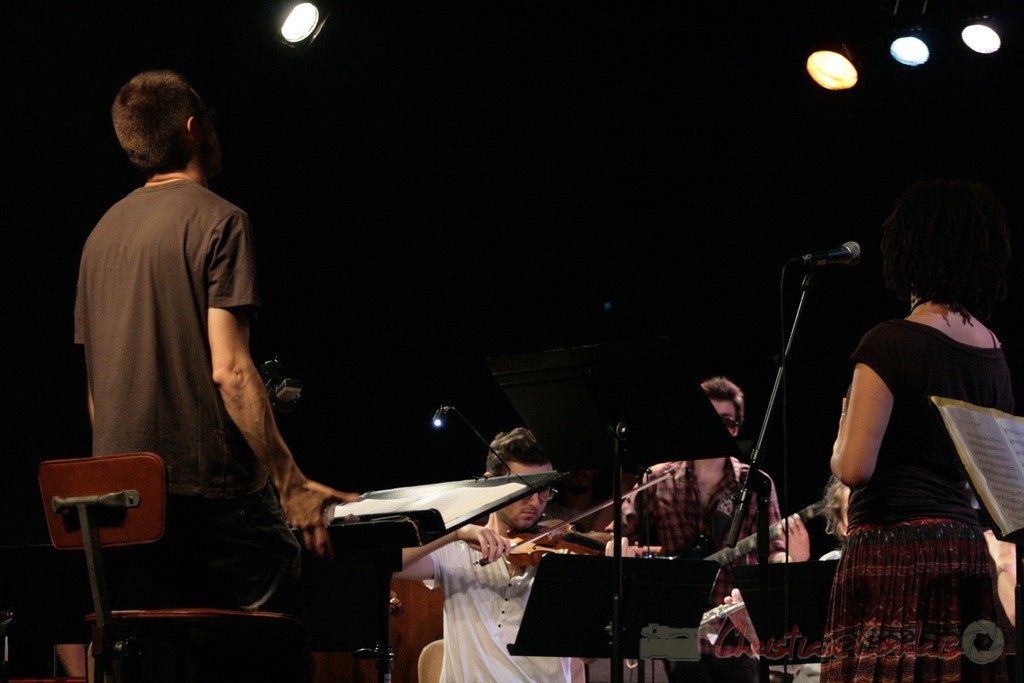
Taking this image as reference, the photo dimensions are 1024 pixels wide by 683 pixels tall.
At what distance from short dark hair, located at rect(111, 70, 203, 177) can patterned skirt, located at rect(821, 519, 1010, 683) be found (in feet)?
6.41

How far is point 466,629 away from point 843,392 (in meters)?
3.93

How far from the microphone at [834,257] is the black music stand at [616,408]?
105cm

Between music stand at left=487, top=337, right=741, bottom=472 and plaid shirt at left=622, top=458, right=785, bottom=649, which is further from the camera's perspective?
plaid shirt at left=622, top=458, right=785, bottom=649

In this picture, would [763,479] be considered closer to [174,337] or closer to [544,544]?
[544,544]

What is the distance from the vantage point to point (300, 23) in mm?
5367

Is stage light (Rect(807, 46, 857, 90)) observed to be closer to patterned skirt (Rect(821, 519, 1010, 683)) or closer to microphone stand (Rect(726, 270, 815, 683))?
microphone stand (Rect(726, 270, 815, 683))

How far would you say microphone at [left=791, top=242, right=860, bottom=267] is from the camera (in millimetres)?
3918

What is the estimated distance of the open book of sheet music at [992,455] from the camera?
87.1 inches

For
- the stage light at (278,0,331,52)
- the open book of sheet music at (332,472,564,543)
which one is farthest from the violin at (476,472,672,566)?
the stage light at (278,0,331,52)

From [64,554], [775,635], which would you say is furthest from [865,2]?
[64,554]

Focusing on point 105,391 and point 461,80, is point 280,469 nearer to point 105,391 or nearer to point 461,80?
point 105,391

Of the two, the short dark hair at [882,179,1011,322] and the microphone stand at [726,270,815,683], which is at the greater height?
the short dark hair at [882,179,1011,322]

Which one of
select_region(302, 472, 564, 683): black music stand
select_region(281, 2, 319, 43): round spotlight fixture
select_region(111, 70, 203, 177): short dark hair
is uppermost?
select_region(281, 2, 319, 43): round spotlight fixture

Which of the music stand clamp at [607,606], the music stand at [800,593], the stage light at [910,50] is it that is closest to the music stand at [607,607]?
the music stand clamp at [607,606]
